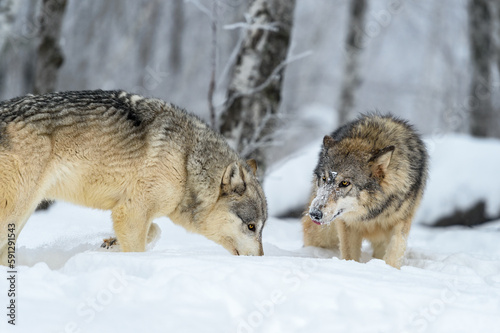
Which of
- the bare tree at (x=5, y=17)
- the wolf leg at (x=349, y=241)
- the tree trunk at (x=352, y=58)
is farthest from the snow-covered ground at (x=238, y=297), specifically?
the tree trunk at (x=352, y=58)

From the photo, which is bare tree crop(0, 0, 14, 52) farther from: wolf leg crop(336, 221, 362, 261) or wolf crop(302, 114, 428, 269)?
wolf leg crop(336, 221, 362, 261)

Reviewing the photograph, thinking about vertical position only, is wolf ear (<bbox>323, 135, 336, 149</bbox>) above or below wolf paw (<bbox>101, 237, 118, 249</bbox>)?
above

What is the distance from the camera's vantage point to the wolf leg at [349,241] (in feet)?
18.8

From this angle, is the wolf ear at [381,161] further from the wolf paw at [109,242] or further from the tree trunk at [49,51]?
the tree trunk at [49,51]

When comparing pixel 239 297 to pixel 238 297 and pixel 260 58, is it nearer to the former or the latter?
pixel 238 297

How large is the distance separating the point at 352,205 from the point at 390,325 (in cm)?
222

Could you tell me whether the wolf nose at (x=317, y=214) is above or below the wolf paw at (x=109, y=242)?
above

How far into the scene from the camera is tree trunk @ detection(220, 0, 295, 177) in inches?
305

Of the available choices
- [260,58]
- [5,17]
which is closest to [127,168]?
[260,58]

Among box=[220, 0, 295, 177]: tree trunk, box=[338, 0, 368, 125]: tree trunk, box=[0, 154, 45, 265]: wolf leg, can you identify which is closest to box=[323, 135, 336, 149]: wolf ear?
box=[220, 0, 295, 177]: tree trunk

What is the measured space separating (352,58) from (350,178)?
37.0 ft

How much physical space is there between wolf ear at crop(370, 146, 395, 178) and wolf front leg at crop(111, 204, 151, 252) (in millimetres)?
2207

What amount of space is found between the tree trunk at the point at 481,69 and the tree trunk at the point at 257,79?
725cm

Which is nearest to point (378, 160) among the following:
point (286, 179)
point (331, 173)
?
point (331, 173)
